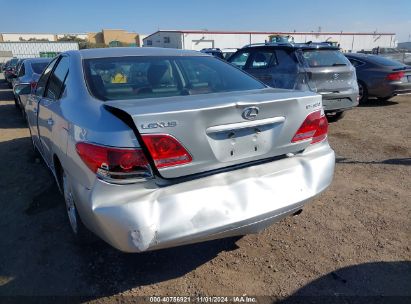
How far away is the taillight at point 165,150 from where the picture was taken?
1988 mm

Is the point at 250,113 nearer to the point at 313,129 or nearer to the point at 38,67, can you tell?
the point at 313,129

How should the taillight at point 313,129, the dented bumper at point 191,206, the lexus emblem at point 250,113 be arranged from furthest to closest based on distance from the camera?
the taillight at point 313,129 → the lexus emblem at point 250,113 → the dented bumper at point 191,206

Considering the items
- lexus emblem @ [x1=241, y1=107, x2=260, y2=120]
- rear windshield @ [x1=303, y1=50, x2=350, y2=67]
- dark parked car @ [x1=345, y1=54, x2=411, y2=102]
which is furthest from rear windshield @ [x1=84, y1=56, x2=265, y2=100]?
dark parked car @ [x1=345, y1=54, x2=411, y2=102]

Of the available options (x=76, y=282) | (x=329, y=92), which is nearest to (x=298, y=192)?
(x=76, y=282)

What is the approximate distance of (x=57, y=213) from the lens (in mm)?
3598

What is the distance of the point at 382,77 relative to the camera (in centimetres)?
931

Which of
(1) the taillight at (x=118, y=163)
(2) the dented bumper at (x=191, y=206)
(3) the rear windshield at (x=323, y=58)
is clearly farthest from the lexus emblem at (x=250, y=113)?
(3) the rear windshield at (x=323, y=58)

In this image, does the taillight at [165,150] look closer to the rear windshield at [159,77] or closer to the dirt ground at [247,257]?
the rear windshield at [159,77]

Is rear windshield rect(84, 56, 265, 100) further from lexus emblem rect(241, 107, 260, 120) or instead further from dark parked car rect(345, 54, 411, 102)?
dark parked car rect(345, 54, 411, 102)

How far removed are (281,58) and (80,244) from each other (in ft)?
18.2

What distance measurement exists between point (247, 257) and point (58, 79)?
7.86 feet

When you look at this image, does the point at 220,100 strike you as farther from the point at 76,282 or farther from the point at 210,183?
the point at 76,282

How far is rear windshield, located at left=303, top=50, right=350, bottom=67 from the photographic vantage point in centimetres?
686

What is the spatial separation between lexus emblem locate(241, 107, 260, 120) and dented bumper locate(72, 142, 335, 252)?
354 millimetres
